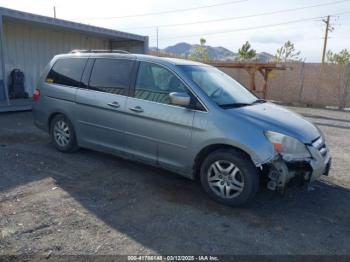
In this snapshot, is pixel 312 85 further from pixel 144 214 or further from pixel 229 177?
pixel 144 214

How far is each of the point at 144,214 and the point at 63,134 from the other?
278 centimetres

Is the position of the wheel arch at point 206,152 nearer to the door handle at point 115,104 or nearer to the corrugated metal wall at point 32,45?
the door handle at point 115,104

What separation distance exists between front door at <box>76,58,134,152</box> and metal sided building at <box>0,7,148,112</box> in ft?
19.0

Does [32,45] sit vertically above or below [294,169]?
above

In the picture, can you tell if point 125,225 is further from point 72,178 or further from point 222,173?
point 72,178

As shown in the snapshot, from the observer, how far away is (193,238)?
Result: 10.6ft

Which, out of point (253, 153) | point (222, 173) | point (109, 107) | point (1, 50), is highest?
point (1, 50)

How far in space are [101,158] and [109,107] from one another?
1197mm

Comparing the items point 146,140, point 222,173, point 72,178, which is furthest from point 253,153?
point 72,178

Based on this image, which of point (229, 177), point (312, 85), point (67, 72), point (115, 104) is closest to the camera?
point (229, 177)

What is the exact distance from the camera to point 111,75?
503 centimetres

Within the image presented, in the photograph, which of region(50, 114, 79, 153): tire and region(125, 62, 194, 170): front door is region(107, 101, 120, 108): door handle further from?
region(50, 114, 79, 153): tire

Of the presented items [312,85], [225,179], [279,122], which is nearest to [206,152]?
[225,179]

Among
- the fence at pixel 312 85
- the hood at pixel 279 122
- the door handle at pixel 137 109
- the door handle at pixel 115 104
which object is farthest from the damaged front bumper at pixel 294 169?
the fence at pixel 312 85
